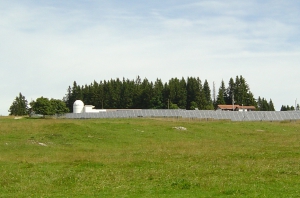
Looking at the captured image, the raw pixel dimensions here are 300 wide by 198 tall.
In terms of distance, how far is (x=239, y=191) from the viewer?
15688mm

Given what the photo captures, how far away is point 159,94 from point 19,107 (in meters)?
62.7

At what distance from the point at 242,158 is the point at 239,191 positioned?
12.1 meters

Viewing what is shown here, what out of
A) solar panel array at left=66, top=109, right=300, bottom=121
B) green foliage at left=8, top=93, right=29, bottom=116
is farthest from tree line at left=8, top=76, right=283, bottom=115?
solar panel array at left=66, top=109, right=300, bottom=121

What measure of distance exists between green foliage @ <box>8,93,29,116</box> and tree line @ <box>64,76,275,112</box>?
18.0 meters

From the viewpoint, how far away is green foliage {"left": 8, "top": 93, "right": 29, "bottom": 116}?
567 ft

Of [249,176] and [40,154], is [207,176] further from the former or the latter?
[40,154]

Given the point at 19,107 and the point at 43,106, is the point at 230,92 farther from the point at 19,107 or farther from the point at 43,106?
the point at 19,107

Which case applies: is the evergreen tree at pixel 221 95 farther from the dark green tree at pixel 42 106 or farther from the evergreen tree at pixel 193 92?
the dark green tree at pixel 42 106

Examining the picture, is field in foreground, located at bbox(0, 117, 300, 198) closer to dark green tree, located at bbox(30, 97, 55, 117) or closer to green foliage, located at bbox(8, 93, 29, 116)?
dark green tree, located at bbox(30, 97, 55, 117)

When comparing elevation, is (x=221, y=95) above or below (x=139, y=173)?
above

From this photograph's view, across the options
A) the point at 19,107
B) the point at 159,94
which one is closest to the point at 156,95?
the point at 159,94

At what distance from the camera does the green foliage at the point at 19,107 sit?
17273 cm

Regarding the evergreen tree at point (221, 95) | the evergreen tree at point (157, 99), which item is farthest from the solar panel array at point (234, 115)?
the evergreen tree at point (221, 95)

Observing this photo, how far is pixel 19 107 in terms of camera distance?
174m
